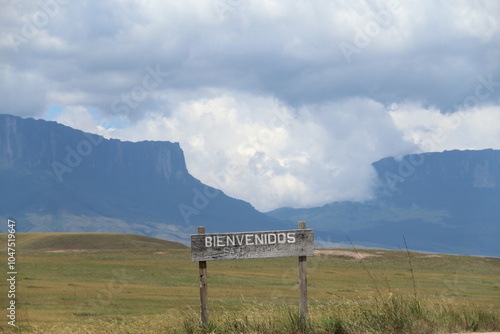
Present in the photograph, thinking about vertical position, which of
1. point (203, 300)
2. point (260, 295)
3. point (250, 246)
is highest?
point (250, 246)

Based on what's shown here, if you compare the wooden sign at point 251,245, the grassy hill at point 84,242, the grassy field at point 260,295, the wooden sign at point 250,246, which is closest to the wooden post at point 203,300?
the wooden sign at point 250,246

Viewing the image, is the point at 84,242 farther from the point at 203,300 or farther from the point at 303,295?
the point at 303,295

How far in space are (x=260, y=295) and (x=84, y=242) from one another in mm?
96242

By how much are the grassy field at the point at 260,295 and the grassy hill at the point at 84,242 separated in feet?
148

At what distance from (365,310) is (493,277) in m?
45.2

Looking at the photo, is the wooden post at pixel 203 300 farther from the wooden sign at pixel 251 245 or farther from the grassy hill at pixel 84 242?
the grassy hill at pixel 84 242

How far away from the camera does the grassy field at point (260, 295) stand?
12.9m

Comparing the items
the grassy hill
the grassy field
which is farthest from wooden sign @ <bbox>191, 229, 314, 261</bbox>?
the grassy hill

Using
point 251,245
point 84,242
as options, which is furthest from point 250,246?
point 84,242

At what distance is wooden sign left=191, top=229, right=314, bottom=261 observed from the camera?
44.5 ft

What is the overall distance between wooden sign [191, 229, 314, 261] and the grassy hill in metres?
102

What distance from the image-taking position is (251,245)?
45.1 feet

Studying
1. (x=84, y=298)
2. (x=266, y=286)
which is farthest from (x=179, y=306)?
(x=266, y=286)

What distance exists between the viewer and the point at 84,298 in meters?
31.3
